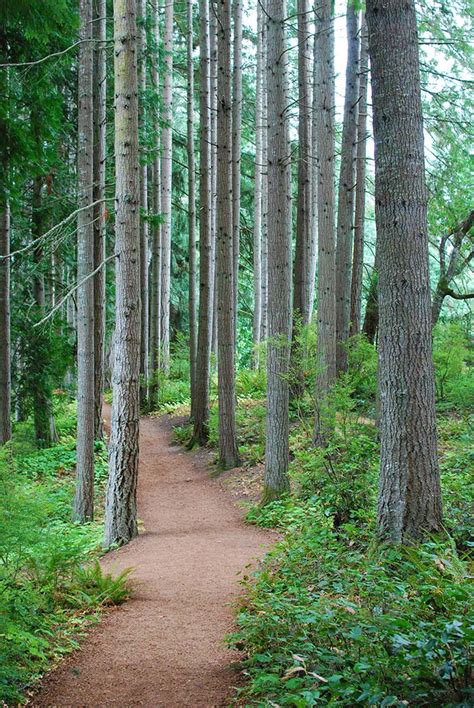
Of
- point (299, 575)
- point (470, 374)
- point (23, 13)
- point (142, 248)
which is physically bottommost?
point (299, 575)

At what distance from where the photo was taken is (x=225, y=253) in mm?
13008

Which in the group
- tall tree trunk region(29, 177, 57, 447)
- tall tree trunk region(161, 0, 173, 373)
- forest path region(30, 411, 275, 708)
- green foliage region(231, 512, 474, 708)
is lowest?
forest path region(30, 411, 275, 708)

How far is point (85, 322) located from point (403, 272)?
258 inches

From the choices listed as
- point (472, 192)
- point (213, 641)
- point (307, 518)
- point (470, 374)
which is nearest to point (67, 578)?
point (213, 641)

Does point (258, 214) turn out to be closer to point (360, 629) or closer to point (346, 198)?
point (346, 198)

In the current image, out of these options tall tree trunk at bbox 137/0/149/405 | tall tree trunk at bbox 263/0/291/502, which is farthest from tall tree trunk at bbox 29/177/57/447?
tall tree trunk at bbox 263/0/291/502

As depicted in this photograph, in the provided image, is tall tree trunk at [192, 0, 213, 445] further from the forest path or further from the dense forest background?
the forest path

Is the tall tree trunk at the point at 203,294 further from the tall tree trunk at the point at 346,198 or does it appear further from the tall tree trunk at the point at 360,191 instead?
the tall tree trunk at the point at 360,191

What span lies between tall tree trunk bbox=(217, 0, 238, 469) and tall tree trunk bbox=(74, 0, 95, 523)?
300cm

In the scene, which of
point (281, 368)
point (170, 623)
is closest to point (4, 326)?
point (281, 368)

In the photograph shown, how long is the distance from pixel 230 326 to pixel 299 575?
8.00m

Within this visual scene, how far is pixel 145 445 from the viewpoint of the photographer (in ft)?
56.0

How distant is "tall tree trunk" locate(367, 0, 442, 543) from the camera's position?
5148 mm

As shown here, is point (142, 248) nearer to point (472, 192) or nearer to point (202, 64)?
point (202, 64)
